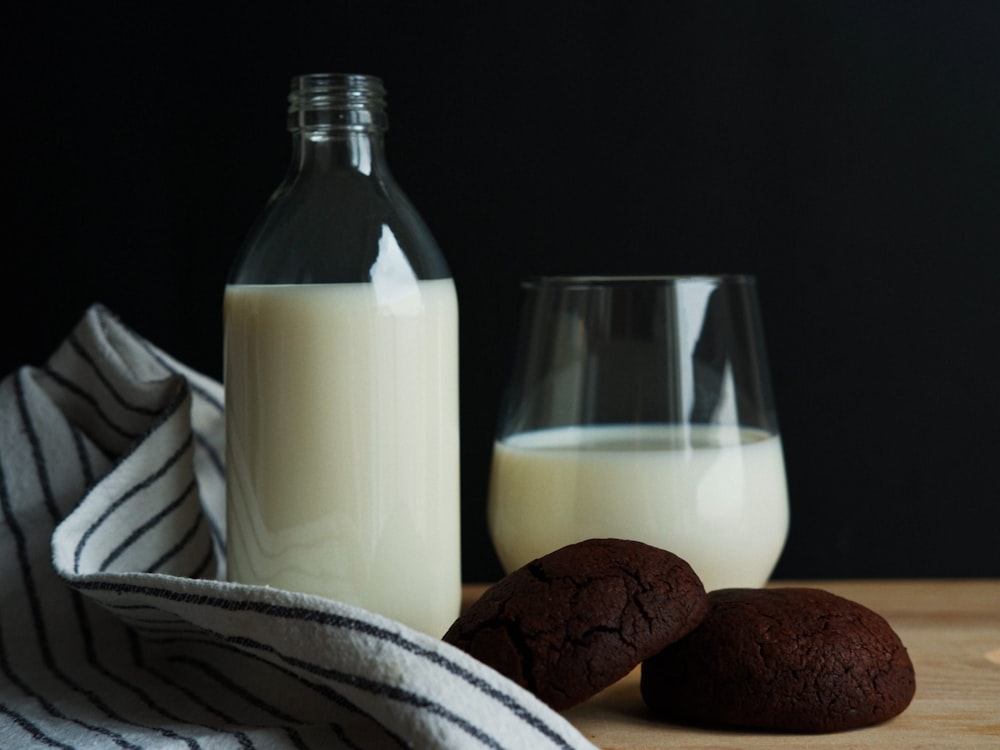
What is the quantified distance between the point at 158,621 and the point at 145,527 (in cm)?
13

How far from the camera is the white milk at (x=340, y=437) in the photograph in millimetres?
763

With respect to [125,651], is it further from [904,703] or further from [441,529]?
[904,703]

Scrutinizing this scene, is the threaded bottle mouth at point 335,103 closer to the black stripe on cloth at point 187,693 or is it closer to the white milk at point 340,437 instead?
the white milk at point 340,437

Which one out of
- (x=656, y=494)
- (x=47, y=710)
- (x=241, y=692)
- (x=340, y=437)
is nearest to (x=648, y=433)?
(x=656, y=494)

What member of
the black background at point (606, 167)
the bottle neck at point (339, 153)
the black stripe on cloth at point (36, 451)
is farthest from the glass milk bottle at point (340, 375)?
the black background at point (606, 167)

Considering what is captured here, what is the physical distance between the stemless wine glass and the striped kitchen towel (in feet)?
0.83

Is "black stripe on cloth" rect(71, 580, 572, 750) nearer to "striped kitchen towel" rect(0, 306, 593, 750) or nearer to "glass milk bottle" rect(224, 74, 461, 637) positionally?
"striped kitchen towel" rect(0, 306, 593, 750)

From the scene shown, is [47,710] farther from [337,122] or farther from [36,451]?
[337,122]

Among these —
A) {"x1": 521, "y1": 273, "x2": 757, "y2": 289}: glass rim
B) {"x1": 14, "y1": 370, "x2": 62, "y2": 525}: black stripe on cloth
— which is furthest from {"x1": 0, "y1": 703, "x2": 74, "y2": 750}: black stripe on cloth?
{"x1": 521, "y1": 273, "x2": 757, "y2": 289}: glass rim

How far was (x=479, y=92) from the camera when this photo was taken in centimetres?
115

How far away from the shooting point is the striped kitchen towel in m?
0.57

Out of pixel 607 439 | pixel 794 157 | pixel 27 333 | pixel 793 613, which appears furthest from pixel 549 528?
pixel 27 333

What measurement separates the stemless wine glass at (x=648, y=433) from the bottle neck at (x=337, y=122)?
0.60 feet

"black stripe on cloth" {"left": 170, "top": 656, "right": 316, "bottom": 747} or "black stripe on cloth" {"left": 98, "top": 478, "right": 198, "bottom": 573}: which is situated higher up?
"black stripe on cloth" {"left": 98, "top": 478, "right": 198, "bottom": 573}
